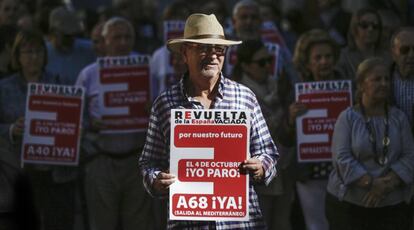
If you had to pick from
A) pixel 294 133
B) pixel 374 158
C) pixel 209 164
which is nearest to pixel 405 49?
pixel 374 158

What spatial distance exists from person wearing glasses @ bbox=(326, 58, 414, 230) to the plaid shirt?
2170 millimetres

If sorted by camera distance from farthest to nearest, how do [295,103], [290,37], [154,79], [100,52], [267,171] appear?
[290,37] < [100,52] < [154,79] < [295,103] < [267,171]

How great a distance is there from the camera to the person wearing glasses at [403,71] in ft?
37.3

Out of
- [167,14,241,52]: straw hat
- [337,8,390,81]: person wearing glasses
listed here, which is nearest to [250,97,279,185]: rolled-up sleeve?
[167,14,241,52]: straw hat

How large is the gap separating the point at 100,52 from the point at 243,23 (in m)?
1.41

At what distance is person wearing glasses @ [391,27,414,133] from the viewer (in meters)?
11.4

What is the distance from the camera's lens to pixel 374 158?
428 inches

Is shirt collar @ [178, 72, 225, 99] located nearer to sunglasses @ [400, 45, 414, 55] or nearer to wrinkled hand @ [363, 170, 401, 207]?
wrinkled hand @ [363, 170, 401, 207]

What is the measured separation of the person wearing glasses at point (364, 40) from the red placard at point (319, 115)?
0.91 meters

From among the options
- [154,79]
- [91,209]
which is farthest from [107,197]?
[154,79]

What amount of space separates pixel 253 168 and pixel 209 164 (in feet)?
0.94

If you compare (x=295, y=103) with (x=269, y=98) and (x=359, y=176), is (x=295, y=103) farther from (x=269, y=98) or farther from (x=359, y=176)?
(x=359, y=176)

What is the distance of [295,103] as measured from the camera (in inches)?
477

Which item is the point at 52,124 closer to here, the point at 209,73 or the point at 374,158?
the point at 374,158
